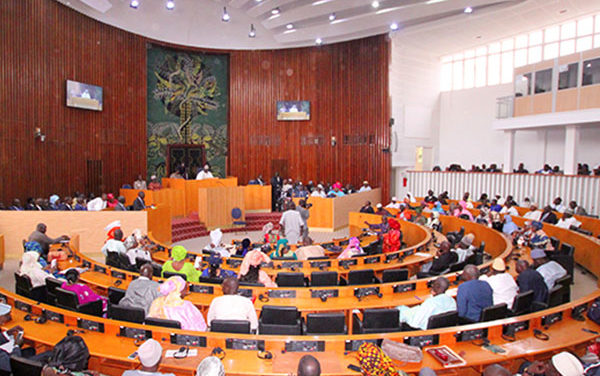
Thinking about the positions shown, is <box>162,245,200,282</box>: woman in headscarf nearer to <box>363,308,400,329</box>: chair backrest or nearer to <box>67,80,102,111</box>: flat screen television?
<box>363,308,400,329</box>: chair backrest

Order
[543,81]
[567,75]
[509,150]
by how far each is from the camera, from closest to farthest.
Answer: [567,75] → [543,81] → [509,150]

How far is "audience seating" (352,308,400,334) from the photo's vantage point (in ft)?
14.1

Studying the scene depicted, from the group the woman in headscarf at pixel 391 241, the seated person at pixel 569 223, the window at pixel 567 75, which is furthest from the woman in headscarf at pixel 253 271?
the window at pixel 567 75

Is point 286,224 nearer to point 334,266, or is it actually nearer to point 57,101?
point 334,266

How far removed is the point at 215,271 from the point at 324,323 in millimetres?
2669

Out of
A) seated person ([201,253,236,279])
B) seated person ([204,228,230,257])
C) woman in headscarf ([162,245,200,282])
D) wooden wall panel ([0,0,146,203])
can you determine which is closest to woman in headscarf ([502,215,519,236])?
seated person ([204,228,230,257])

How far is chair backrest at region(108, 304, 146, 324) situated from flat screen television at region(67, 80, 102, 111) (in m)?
12.0

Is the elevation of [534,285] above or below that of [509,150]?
below

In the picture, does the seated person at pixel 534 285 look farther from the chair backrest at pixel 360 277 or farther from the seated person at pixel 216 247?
the seated person at pixel 216 247

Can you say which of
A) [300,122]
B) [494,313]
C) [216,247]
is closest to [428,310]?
[494,313]

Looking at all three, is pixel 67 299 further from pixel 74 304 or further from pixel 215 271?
pixel 215 271

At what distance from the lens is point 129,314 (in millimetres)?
4266

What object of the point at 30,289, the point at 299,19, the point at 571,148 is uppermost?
the point at 299,19

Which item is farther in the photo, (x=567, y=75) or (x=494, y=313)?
(x=567, y=75)
